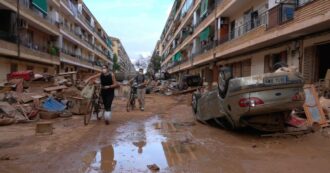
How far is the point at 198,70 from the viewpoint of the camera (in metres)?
45.4

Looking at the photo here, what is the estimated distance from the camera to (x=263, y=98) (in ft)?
26.3

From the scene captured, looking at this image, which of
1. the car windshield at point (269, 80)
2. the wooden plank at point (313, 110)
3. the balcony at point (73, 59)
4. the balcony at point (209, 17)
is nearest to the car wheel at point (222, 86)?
the car windshield at point (269, 80)

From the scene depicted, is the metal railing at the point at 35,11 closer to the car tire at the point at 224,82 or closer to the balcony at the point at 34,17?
the balcony at the point at 34,17

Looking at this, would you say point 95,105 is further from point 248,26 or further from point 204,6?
point 204,6

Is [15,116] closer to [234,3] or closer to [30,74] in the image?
[30,74]

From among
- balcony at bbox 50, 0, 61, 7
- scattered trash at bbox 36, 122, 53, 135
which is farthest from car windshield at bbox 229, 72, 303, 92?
balcony at bbox 50, 0, 61, 7

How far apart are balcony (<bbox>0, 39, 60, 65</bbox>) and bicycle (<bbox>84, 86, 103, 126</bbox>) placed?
15770mm

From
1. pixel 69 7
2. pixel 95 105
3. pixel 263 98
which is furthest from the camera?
pixel 69 7

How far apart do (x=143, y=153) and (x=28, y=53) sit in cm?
2617

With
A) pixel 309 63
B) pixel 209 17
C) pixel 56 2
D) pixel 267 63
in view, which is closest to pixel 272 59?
pixel 267 63

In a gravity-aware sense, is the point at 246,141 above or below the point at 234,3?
below

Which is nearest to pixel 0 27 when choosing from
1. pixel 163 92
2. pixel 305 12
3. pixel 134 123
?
pixel 163 92

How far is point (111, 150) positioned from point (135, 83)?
8554mm

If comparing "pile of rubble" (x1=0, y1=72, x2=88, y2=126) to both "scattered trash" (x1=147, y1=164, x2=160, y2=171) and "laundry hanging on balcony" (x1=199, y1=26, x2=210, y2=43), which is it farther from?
"laundry hanging on balcony" (x1=199, y1=26, x2=210, y2=43)
